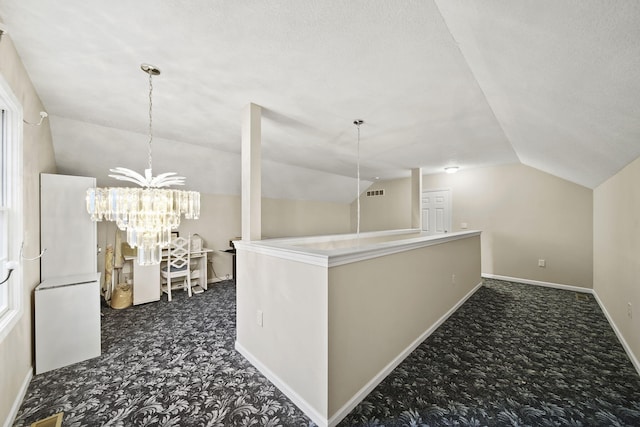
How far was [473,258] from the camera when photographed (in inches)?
170

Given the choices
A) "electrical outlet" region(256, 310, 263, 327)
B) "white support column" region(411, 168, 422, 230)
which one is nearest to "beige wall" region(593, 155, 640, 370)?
"white support column" region(411, 168, 422, 230)

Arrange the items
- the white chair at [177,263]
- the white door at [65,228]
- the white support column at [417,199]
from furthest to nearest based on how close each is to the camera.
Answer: the white support column at [417,199] < the white chair at [177,263] < the white door at [65,228]

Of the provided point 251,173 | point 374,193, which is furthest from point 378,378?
point 374,193

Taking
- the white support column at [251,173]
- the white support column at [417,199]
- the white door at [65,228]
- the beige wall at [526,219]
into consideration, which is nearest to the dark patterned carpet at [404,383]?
the white door at [65,228]

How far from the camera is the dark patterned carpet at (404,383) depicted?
1.70 metres

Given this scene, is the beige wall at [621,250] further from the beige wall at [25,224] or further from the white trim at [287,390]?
the beige wall at [25,224]

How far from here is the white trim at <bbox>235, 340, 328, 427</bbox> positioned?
164cm

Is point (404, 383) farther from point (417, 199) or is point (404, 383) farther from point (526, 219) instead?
point (526, 219)

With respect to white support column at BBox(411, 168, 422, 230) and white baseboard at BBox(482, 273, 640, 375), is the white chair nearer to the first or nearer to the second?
white support column at BBox(411, 168, 422, 230)

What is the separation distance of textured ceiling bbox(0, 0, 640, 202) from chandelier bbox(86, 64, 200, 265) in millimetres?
415

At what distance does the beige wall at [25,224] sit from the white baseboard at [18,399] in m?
0.03

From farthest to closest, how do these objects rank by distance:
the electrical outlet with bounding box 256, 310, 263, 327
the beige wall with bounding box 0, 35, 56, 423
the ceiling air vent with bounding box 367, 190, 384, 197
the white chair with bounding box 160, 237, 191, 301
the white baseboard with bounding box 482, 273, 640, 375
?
1. the ceiling air vent with bounding box 367, 190, 384, 197
2. the white chair with bounding box 160, 237, 191, 301
3. the white baseboard with bounding box 482, 273, 640, 375
4. the electrical outlet with bounding box 256, 310, 263, 327
5. the beige wall with bounding box 0, 35, 56, 423

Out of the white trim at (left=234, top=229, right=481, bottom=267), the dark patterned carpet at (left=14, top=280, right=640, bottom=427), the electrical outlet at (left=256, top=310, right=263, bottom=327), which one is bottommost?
the dark patterned carpet at (left=14, top=280, right=640, bottom=427)

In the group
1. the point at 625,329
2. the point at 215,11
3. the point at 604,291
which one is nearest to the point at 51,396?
the point at 215,11
